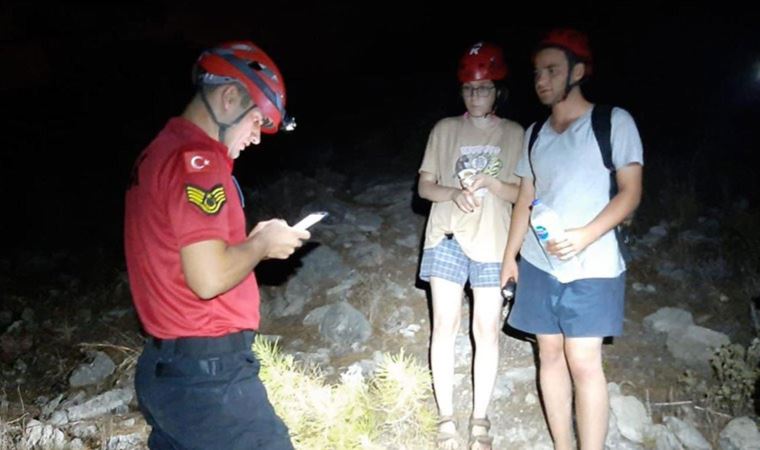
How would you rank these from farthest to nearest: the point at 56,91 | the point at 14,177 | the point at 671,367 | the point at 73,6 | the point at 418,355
Answer: the point at 73,6
the point at 56,91
the point at 14,177
the point at 418,355
the point at 671,367

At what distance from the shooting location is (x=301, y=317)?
20.2ft

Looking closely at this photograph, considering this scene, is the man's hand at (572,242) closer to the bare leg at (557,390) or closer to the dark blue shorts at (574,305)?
the dark blue shorts at (574,305)

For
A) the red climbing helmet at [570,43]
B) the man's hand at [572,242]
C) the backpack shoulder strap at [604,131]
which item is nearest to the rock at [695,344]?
the man's hand at [572,242]

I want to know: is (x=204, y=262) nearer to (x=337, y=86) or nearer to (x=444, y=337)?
(x=444, y=337)

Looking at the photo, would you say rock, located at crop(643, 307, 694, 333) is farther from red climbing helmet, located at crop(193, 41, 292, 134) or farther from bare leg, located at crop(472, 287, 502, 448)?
red climbing helmet, located at crop(193, 41, 292, 134)

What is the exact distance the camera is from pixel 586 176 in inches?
132

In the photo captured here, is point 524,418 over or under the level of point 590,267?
under

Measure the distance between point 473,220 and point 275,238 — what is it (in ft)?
5.77

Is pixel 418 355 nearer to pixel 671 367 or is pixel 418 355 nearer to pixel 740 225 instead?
pixel 671 367

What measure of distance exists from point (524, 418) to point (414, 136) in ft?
22.8

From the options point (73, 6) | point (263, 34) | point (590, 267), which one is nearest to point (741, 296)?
point (590, 267)

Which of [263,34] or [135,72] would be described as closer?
[135,72]

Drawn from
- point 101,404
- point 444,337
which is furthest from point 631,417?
point 101,404

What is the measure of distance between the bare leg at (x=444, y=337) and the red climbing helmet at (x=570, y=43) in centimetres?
158
